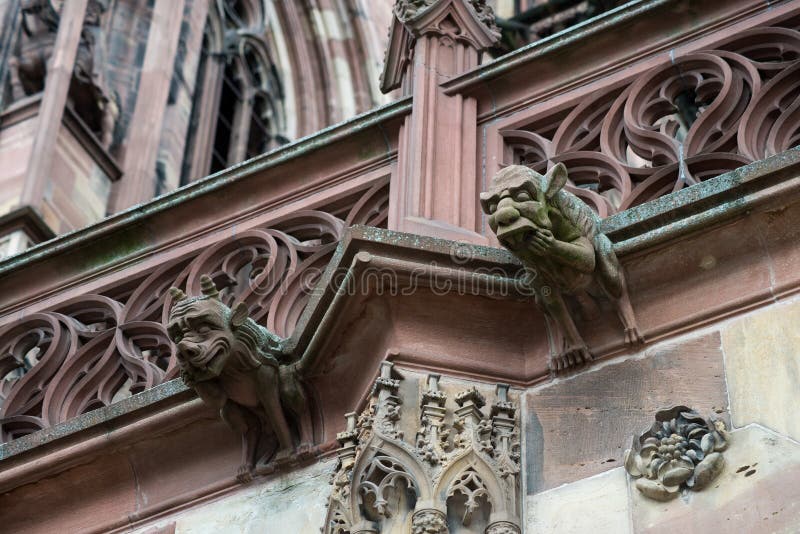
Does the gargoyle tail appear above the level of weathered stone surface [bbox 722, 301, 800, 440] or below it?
above

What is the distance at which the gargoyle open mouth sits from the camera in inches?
273

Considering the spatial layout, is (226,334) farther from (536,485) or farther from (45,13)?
(45,13)

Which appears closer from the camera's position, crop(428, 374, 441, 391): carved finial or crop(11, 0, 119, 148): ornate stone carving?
crop(428, 374, 441, 391): carved finial

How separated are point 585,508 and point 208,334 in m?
1.56

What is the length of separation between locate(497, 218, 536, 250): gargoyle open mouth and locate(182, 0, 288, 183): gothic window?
37.6 feet

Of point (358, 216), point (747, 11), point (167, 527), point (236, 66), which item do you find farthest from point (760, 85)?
point (236, 66)

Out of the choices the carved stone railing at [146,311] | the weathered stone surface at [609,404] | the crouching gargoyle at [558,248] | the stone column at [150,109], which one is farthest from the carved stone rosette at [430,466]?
the stone column at [150,109]

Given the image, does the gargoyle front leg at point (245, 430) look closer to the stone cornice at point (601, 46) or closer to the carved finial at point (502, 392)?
the carved finial at point (502, 392)

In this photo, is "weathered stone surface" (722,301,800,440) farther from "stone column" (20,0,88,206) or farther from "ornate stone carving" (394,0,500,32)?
"stone column" (20,0,88,206)

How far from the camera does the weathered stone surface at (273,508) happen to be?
24.4ft

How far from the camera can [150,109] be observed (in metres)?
16.6

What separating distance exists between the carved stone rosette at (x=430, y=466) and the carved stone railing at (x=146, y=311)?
51.3 inches

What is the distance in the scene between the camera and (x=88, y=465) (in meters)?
8.25

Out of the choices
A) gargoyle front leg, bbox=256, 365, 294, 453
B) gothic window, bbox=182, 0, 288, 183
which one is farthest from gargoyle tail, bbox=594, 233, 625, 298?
gothic window, bbox=182, 0, 288, 183
